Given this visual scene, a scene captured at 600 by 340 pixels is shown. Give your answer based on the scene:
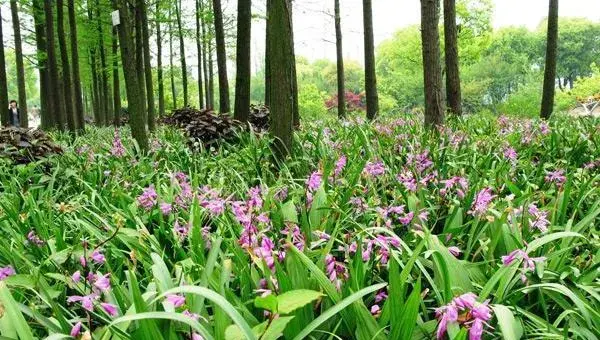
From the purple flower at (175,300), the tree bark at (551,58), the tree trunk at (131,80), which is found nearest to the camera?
the purple flower at (175,300)

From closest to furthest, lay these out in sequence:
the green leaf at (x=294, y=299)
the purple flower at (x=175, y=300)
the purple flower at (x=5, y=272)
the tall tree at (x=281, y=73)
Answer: the green leaf at (x=294, y=299)
the purple flower at (x=175, y=300)
the purple flower at (x=5, y=272)
the tall tree at (x=281, y=73)

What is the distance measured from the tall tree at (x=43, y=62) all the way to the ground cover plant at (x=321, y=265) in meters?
13.2

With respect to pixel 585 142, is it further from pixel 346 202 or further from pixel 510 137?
pixel 346 202

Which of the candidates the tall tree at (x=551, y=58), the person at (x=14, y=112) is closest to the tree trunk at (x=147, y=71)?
the person at (x=14, y=112)

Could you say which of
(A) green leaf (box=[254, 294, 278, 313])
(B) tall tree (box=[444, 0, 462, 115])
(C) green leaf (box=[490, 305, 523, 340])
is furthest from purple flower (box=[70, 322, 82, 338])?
(B) tall tree (box=[444, 0, 462, 115])

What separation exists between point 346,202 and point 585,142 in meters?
2.54

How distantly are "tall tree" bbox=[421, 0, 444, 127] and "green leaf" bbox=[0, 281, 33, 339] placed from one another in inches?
228

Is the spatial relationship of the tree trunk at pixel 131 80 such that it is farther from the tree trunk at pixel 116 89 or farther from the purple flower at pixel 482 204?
the tree trunk at pixel 116 89

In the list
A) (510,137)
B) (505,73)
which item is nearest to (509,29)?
(505,73)

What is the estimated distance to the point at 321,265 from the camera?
5.97ft

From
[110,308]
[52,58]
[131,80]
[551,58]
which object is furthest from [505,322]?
[52,58]

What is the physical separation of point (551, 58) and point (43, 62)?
49.1 feet

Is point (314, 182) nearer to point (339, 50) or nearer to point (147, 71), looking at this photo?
point (147, 71)

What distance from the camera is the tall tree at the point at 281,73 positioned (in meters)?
4.54
